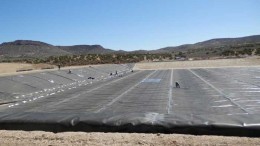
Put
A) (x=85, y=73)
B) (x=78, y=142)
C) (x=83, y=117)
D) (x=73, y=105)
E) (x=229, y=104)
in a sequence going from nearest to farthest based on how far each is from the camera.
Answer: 1. (x=78, y=142)
2. (x=83, y=117)
3. (x=229, y=104)
4. (x=73, y=105)
5. (x=85, y=73)

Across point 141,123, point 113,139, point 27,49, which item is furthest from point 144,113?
point 27,49

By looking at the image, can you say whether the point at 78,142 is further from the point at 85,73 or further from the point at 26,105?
the point at 85,73

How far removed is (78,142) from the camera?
7938mm

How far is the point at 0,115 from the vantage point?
10.4 meters

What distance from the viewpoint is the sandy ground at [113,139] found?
7.48 m

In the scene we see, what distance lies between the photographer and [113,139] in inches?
314

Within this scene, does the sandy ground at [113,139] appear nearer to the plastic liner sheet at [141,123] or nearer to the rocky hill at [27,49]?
the plastic liner sheet at [141,123]

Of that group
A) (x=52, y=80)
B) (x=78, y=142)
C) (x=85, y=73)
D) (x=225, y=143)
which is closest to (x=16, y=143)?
(x=78, y=142)

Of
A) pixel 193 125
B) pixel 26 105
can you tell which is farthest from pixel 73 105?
pixel 193 125

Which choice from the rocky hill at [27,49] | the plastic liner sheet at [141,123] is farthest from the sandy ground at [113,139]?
the rocky hill at [27,49]

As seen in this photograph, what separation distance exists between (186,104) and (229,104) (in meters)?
1.45

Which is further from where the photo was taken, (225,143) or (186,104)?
(186,104)

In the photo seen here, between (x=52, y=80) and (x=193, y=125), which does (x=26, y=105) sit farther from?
(x=52, y=80)

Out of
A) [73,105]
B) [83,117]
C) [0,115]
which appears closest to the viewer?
[83,117]
